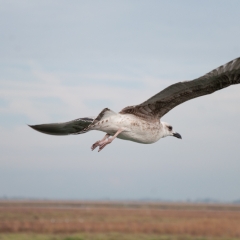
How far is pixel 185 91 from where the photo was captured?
8.45m

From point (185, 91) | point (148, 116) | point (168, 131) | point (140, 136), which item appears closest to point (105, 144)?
point (140, 136)

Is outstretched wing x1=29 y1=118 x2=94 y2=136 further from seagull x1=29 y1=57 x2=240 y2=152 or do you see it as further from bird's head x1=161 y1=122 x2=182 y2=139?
bird's head x1=161 y1=122 x2=182 y2=139

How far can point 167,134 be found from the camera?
9.23 metres

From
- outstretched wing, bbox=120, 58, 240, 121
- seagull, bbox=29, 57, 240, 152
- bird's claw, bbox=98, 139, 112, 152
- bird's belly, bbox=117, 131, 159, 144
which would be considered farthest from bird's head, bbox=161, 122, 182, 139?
bird's claw, bbox=98, 139, 112, 152

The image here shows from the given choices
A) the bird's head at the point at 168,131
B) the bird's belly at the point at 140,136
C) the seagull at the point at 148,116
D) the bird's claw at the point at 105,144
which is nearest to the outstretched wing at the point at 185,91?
the seagull at the point at 148,116

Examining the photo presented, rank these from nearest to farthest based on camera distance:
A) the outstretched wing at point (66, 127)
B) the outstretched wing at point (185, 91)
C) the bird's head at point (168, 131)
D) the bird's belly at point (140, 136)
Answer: the outstretched wing at point (66, 127)
the bird's belly at point (140, 136)
the outstretched wing at point (185, 91)
the bird's head at point (168, 131)

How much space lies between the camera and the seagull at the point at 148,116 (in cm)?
741

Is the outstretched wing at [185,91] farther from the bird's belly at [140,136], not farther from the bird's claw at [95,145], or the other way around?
the bird's claw at [95,145]

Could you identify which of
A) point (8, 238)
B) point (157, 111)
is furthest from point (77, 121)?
point (8, 238)

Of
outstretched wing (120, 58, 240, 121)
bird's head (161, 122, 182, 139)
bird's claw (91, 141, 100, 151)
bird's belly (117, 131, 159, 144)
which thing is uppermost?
outstretched wing (120, 58, 240, 121)

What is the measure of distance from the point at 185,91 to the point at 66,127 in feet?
7.23

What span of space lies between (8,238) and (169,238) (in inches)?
398

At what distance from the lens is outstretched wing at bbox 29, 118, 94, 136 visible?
7.32m

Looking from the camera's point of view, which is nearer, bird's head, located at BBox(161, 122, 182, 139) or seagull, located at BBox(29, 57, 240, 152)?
seagull, located at BBox(29, 57, 240, 152)
